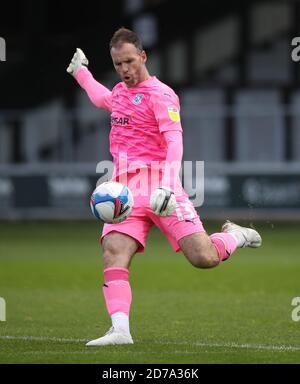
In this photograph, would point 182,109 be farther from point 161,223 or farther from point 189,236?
point 189,236

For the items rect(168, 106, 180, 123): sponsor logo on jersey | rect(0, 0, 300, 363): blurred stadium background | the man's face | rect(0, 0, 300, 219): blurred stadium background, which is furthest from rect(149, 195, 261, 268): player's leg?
rect(0, 0, 300, 219): blurred stadium background

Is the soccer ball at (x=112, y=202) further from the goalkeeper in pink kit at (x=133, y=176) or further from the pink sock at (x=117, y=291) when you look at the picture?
the pink sock at (x=117, y=291)

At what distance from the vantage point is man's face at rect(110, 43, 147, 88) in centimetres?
881

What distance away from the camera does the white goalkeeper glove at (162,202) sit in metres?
8.38

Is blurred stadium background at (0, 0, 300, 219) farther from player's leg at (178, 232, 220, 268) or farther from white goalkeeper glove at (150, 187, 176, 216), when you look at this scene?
white goalkeeper glove at (150, 187, 176, 216)

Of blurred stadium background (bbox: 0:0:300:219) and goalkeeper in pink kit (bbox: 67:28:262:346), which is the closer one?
goalkeeper in pink kit (bbox: 67:28:262:346)

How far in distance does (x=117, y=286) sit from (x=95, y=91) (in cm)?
179

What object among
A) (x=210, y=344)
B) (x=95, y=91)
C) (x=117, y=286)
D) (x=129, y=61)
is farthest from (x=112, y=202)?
(x=95, y=91)

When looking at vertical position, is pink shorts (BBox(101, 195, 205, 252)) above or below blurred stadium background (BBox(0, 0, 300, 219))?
below

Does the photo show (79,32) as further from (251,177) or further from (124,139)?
(124,139)

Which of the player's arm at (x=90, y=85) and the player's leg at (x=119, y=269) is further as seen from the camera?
the player's arm at (x=90, y=85)

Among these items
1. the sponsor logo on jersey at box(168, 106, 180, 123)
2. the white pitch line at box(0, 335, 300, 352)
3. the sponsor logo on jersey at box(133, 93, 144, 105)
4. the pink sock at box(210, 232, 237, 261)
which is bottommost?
the white pitch line at box(0, 335, 300, 352)

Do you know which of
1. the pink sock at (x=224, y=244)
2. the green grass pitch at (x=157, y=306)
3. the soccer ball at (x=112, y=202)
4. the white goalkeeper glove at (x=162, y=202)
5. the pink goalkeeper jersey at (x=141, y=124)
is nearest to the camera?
the white goalkeeper glove at (x=162, y=202)

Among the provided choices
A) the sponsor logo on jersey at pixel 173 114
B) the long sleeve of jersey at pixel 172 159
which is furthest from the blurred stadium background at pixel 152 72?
the long sleeve of jersey at pixel 172 159
